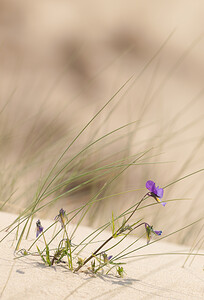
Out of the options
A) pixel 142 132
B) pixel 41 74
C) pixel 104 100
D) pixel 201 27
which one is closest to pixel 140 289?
pixel 142 132

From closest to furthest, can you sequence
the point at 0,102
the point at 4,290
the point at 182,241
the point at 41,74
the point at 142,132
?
the point at 4,290 → the point at 182,241 → the point at 0,102 → the point at 142,132 → the point at 41,74

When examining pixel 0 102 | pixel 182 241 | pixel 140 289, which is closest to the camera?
pixel 140 289

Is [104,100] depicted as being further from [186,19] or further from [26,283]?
[26,283]

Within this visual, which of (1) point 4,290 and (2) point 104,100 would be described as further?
A: (2) point 104,100

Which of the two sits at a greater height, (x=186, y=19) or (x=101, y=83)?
(x=186, y=19)

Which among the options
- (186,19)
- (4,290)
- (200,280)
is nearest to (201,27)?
(186,19)

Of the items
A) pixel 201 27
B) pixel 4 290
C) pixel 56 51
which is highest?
pixel 201 27
